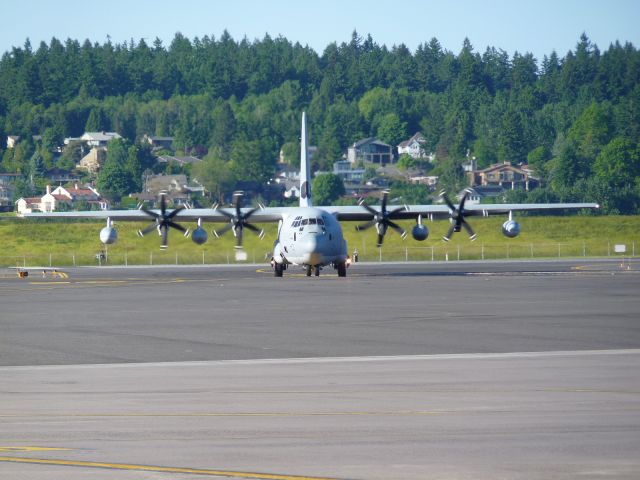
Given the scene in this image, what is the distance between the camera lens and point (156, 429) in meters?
16.1

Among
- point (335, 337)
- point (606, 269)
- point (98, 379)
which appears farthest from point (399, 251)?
point (98, 379)

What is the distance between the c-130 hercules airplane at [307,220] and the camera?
2269 inches

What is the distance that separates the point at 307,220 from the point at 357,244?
51.3 metres

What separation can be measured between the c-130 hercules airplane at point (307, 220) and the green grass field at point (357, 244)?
1057 inches

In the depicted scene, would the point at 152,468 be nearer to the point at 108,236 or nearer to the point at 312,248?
the point at 312,248

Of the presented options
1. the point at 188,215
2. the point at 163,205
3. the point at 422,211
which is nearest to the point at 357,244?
the point at 422,211

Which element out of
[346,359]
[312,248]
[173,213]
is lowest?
[346,359]

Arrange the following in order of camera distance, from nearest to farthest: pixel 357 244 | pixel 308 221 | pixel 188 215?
pixel 308 221
pixel 188 215
pixel 357 244

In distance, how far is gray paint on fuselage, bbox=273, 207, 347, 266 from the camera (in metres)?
56.9

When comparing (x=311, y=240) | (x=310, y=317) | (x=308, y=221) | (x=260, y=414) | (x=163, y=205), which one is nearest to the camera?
(x=260, y=414)

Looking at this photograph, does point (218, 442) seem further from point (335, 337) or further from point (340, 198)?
point (340, 198)

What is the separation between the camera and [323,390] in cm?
1991

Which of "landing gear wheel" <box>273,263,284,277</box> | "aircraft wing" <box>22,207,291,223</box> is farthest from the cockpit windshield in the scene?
"aircraft wing" <box>22,207,291,223</box>

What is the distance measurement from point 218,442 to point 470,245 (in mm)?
97513
